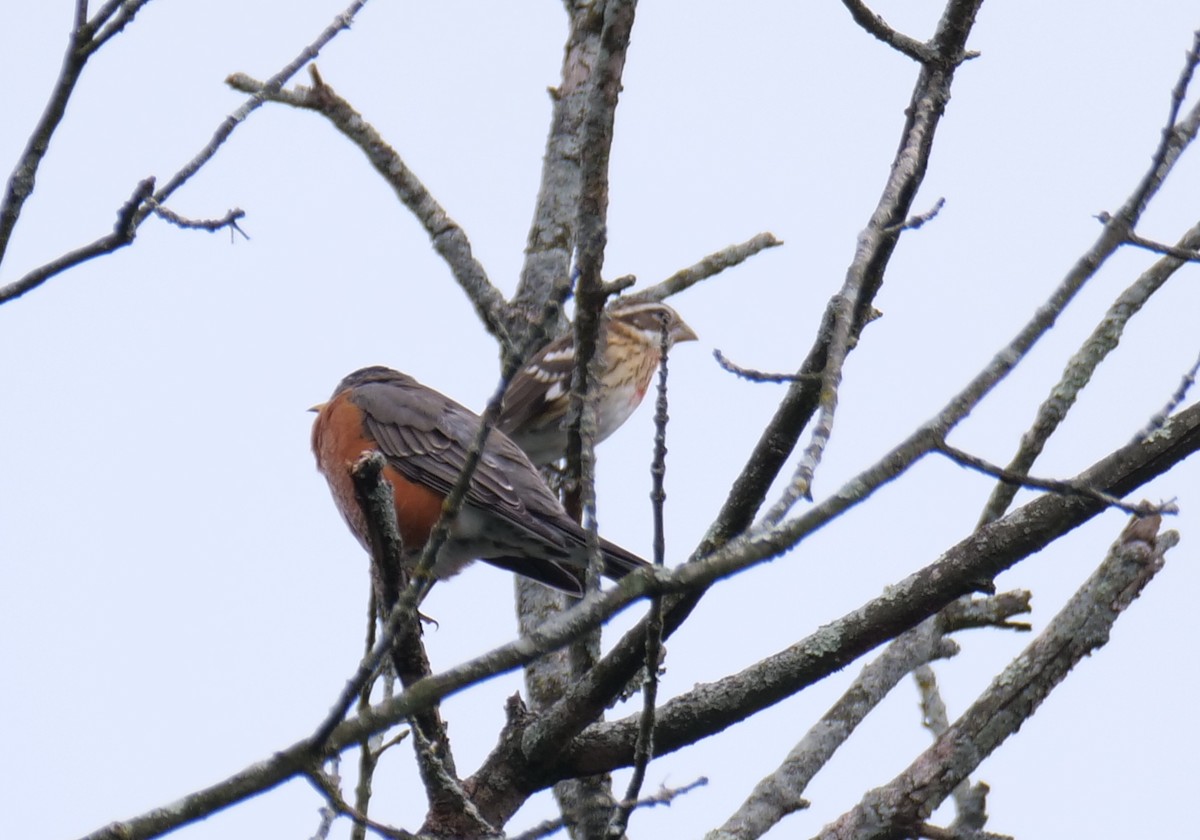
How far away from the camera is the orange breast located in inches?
198

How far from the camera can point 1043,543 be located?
263cm

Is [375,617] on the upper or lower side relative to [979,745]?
upper

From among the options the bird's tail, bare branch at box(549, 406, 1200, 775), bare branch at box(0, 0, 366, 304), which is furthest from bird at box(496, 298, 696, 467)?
bare branch at box(0, 0, 366, 304)

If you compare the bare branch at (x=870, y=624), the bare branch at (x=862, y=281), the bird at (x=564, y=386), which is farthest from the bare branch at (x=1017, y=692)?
the bird at (x=564, y=386)

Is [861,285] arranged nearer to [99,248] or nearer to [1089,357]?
[1089,357]

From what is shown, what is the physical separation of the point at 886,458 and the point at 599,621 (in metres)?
0.52

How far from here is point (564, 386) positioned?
6.64m

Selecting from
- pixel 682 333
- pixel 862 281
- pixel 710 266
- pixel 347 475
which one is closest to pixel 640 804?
pixel 862 281

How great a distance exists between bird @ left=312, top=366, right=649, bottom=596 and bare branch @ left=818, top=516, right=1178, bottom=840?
1.10 m

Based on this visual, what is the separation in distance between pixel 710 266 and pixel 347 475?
1.81 metres

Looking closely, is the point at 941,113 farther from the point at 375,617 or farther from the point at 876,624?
the point at 375,617

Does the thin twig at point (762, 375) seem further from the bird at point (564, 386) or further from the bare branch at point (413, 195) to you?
the bird at point (564, 386)

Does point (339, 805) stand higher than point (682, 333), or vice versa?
point (682, 333)

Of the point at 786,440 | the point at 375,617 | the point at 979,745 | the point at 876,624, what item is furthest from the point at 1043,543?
the point at 375,617
